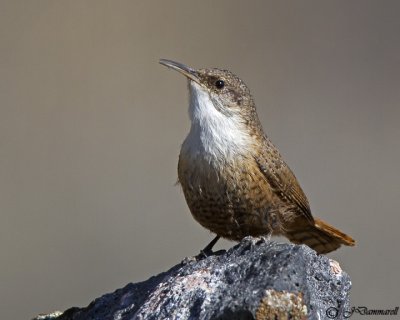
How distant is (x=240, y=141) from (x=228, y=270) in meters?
1.73

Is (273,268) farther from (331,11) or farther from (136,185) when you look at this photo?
(331,11)

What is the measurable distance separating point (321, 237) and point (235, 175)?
0.85 meters

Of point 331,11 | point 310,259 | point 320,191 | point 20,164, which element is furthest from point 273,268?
point 331,11

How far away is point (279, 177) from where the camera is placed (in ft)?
23.4

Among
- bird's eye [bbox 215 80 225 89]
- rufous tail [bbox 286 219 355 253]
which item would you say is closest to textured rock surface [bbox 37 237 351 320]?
rufous tail [bbox 286 219 355 253]

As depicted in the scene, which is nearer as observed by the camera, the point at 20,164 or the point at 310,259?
the point at 310,259

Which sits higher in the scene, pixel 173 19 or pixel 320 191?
pixel 173 19

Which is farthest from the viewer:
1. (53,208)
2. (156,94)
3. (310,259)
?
(156,94)

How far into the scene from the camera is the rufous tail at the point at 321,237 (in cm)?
724

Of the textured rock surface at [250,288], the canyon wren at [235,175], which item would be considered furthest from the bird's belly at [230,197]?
the textured rock surface at [250,288]

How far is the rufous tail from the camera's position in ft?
23.7

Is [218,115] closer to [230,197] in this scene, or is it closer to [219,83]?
[219,83]

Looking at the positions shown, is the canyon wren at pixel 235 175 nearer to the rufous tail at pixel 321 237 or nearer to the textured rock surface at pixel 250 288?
the rufous tail at pixel 321 237

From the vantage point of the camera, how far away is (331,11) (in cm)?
1480
